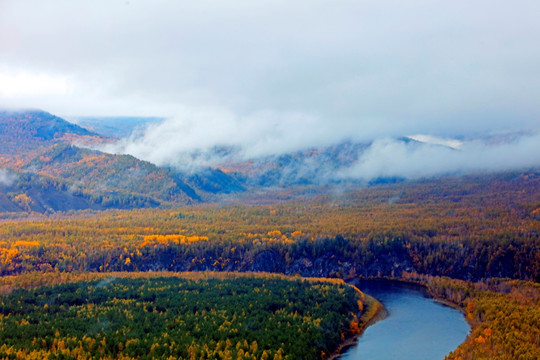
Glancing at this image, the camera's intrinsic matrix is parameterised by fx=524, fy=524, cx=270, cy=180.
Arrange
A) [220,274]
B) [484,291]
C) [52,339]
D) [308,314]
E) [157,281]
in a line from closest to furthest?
[52,339]
[308,314]
[157,281]
[484,291]
[220,274]

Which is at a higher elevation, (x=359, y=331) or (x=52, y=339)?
(x=52, y=339)

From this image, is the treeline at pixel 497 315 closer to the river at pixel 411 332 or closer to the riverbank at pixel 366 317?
the river at pixel 411 332

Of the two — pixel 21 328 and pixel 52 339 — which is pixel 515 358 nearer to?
pixel 52 339

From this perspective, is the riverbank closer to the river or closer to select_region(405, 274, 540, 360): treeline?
the river

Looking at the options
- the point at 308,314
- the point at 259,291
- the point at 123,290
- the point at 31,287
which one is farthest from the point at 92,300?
the point at 308,314

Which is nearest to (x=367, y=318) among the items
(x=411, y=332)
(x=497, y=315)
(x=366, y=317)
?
(x=366, y=317)

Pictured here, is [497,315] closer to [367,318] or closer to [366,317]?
[367,318]

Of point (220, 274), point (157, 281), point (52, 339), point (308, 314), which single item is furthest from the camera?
point (220, 274)
